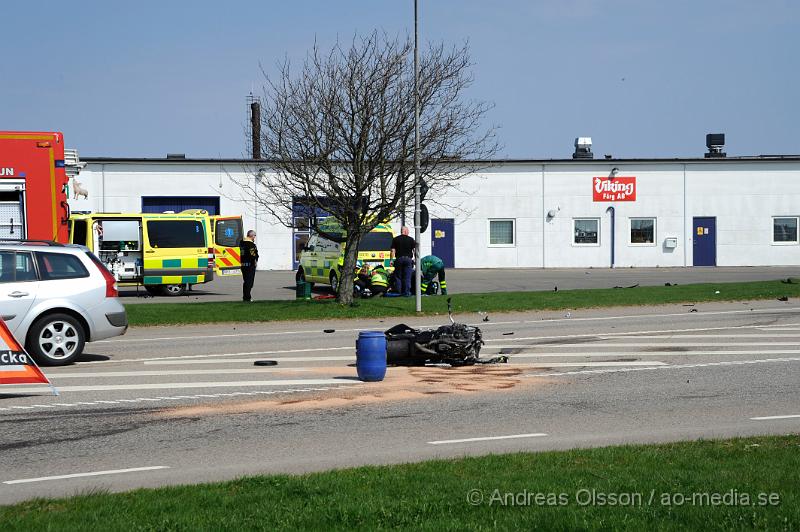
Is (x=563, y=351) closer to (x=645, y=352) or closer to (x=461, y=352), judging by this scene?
(x=645, y=352)

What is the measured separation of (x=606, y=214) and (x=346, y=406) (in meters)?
39.5

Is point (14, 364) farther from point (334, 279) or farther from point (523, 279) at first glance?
point (523, 279)

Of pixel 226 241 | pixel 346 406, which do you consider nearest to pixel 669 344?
pixel 346 406

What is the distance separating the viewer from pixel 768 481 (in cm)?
699

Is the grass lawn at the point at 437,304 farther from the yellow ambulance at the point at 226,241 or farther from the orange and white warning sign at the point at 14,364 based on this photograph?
the yellow ambulance at the point at 226,241

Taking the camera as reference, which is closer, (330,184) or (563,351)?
(563,351)

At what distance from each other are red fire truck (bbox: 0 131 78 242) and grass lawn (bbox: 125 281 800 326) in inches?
155

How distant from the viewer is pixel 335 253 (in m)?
29.7

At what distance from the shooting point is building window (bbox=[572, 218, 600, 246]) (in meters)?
49.2

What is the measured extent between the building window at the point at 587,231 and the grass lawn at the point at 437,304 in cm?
1902

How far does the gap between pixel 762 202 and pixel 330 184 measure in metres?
33.1

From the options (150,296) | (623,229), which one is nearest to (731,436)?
(150,296)

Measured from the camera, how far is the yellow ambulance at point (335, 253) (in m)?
29.2

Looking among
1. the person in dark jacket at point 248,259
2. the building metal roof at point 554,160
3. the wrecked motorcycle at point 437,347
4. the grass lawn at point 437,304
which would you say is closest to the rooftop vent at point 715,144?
the building metal roof at point 554,160
